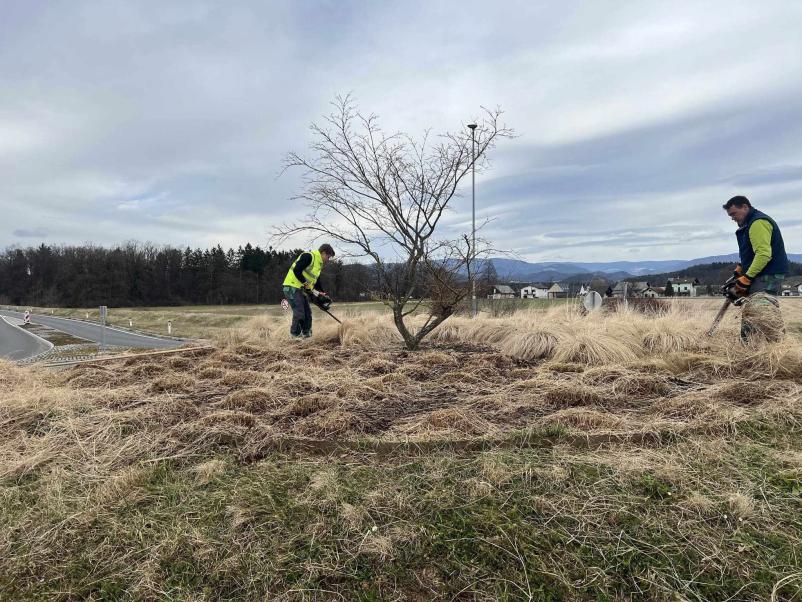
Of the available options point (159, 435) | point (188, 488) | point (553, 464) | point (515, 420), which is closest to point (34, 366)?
point (159, 435)

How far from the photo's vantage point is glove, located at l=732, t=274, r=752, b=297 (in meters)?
5.50

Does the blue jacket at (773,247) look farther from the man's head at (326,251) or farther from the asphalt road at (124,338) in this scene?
the asphalt road at (124,338)

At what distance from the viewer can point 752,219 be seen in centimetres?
551

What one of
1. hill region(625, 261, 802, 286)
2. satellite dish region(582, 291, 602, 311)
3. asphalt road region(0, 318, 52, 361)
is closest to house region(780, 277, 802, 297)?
hill region(625, 261, 802, 286)

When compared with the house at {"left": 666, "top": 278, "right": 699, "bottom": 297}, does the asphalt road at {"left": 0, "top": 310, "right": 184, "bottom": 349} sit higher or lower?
lower

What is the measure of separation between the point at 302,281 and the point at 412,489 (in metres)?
6.03

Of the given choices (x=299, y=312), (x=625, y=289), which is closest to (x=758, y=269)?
(x=299, y=312)

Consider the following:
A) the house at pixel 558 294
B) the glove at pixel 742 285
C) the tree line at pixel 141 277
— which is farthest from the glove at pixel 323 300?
the tree line at pixel 141 277

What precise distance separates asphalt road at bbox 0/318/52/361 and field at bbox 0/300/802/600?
1237cm

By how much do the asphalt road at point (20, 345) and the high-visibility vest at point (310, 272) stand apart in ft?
31.8

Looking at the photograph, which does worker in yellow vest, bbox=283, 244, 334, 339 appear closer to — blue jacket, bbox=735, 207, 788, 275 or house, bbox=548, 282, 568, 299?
blue jacket, bbox=735, 207, 788, 275

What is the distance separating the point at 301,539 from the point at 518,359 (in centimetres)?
435

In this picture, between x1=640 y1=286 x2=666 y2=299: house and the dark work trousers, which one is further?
x1=640 y1=286 x2=666 y2=299: house

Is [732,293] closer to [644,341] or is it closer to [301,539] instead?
[644,341]
